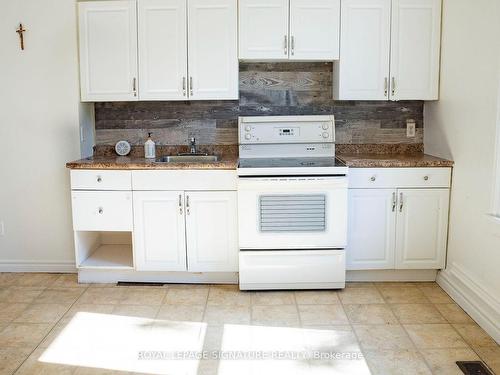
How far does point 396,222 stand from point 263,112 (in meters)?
1.33

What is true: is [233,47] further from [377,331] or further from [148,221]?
[377,331]

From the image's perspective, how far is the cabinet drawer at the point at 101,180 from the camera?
142 inches

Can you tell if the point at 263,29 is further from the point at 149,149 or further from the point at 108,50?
the point at 149,149

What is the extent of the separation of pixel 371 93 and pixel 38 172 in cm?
250

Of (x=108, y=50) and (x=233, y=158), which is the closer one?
(x=108, y=50)

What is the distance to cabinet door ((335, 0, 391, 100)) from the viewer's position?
3691 mm

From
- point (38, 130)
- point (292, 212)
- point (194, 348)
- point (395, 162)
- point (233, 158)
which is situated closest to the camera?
point (194, 348)

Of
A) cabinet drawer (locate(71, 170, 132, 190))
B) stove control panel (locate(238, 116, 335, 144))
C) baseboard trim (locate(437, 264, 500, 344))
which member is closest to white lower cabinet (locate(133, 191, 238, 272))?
cabinet drawer (locate(71, 170, 132, 190))

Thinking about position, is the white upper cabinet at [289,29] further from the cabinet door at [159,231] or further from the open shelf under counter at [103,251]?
the open shelf under counter at [103,251]

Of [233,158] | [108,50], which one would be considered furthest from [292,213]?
[108,50]

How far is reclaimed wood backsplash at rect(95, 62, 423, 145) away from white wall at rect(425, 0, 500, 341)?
445mm

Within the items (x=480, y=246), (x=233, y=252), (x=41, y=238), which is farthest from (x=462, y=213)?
(x=41, y=238)

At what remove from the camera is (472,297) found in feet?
10.5

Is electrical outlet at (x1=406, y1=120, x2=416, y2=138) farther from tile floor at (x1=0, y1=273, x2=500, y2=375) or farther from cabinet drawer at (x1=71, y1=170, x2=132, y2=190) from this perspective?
cabinet drawer at (x1=71, y1=170, x2=132, y2=190)
